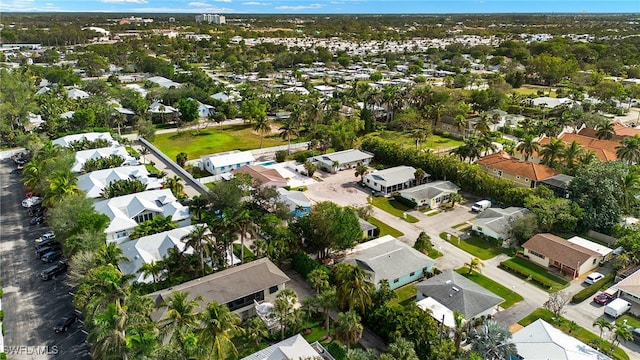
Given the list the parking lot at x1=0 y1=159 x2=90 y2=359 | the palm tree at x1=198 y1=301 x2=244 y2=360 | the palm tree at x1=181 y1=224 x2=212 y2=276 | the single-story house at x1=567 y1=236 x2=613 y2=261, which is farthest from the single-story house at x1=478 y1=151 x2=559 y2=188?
the parking lot at x1=0 y1=159 x2=90 y2=359

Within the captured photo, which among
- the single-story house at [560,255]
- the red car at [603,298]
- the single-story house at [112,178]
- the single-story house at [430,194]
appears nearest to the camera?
the red car at [603,298]

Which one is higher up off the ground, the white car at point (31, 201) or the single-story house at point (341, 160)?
the single-story house at point (341, 160)

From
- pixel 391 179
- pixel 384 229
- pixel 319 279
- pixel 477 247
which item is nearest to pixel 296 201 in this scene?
pixel 384 229

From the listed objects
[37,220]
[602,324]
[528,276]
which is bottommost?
[37,220]

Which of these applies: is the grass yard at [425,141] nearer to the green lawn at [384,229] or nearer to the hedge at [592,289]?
the green lawn at [384,229]

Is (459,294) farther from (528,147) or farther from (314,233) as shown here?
(528,147)

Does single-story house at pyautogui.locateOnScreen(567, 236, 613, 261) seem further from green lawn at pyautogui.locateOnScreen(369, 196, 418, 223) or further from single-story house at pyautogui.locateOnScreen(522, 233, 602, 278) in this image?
green lawn at pyautogui.locateOnScreen(369, 196, 418, 223)

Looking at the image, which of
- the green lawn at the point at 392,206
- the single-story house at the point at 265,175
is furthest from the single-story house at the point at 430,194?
the single-story house at the point at 265,175
